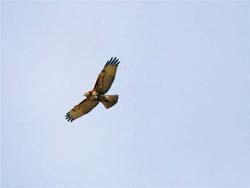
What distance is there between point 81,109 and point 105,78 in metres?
1.14

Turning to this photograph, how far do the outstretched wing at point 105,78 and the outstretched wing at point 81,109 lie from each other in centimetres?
41

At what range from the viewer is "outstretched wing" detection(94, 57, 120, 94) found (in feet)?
71.3

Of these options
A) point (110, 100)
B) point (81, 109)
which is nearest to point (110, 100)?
point (110, 100)

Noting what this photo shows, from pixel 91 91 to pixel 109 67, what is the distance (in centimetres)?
71

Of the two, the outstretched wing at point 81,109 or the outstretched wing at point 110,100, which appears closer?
the outstretched wing at point 110,100

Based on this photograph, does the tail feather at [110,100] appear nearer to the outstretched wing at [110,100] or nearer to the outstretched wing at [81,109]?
the outstretched wing at [110,100]

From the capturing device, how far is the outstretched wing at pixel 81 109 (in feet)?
72.7

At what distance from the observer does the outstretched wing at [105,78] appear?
21.7m

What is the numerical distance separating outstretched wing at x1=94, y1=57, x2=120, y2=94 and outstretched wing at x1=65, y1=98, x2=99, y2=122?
1.36 ft

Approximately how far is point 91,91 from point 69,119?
1069 mm

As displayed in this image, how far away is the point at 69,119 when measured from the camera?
73.9ft

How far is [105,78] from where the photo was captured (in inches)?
857

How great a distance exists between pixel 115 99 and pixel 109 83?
1.32 feet

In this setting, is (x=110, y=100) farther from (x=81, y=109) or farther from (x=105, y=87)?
(x=81, y=109)
